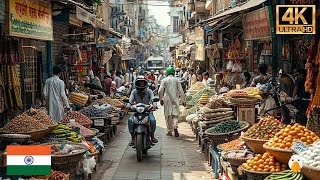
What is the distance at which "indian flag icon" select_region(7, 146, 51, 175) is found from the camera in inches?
173

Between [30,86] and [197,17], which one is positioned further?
[197,17]

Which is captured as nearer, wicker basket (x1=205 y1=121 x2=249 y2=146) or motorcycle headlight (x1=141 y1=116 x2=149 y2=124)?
wicker basket (x1=205 y1=121 x2=249 y2=146)

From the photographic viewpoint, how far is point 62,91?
11453mm

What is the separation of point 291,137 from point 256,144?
991 millimetres

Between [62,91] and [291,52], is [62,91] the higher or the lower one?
the lower one

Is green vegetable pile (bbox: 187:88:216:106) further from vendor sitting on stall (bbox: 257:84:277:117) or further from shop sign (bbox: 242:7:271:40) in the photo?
vendor sitting on stall (bbox: 257:84:277:117)

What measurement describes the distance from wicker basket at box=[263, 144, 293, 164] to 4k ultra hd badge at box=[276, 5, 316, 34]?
9.25 ft

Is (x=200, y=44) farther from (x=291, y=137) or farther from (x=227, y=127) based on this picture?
(x=291, y=137)

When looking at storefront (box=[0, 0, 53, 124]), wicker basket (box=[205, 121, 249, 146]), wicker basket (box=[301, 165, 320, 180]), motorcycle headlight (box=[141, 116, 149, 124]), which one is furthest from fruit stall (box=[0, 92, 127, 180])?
wicker basket (box=[301, 165, 320, 180])

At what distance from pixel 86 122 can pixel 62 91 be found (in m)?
0.94

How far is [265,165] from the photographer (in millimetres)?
6258

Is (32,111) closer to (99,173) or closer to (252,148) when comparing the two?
(99,173)

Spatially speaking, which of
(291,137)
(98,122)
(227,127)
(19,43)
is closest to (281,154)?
(291,137)

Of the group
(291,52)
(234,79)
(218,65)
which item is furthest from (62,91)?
(218,65)
